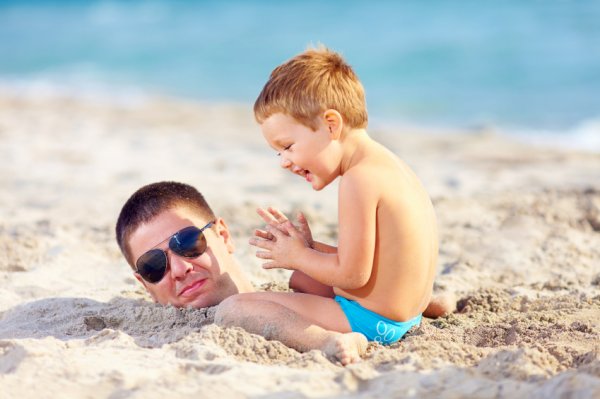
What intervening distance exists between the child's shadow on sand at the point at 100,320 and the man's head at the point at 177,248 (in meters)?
0.10

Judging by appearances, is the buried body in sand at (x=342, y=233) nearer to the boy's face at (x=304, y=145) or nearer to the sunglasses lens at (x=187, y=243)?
the boy's face at (x=304, y=145)

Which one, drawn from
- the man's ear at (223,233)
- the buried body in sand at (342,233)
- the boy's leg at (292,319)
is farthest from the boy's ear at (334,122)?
the man's ear at (223,233)

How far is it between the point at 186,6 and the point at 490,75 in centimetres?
1483

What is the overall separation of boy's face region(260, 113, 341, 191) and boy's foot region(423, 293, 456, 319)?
0.94 m

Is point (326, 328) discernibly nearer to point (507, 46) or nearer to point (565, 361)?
point (565, 361)

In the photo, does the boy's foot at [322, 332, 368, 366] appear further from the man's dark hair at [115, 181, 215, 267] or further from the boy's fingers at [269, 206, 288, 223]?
the man's dark hair at [115, 181, 215, 267]

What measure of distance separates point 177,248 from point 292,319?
717 mm

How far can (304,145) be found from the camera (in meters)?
2.92

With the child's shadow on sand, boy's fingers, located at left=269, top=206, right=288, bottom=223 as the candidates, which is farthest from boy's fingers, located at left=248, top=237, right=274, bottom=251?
the child's shadow on sand

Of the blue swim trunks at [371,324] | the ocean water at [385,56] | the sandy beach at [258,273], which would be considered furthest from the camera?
the ocean water at [385,56]

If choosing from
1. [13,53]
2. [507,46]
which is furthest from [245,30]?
[507,46]

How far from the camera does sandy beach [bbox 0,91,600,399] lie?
2488mm

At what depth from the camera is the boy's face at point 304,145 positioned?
2914 mm

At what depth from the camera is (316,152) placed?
2.92 m
